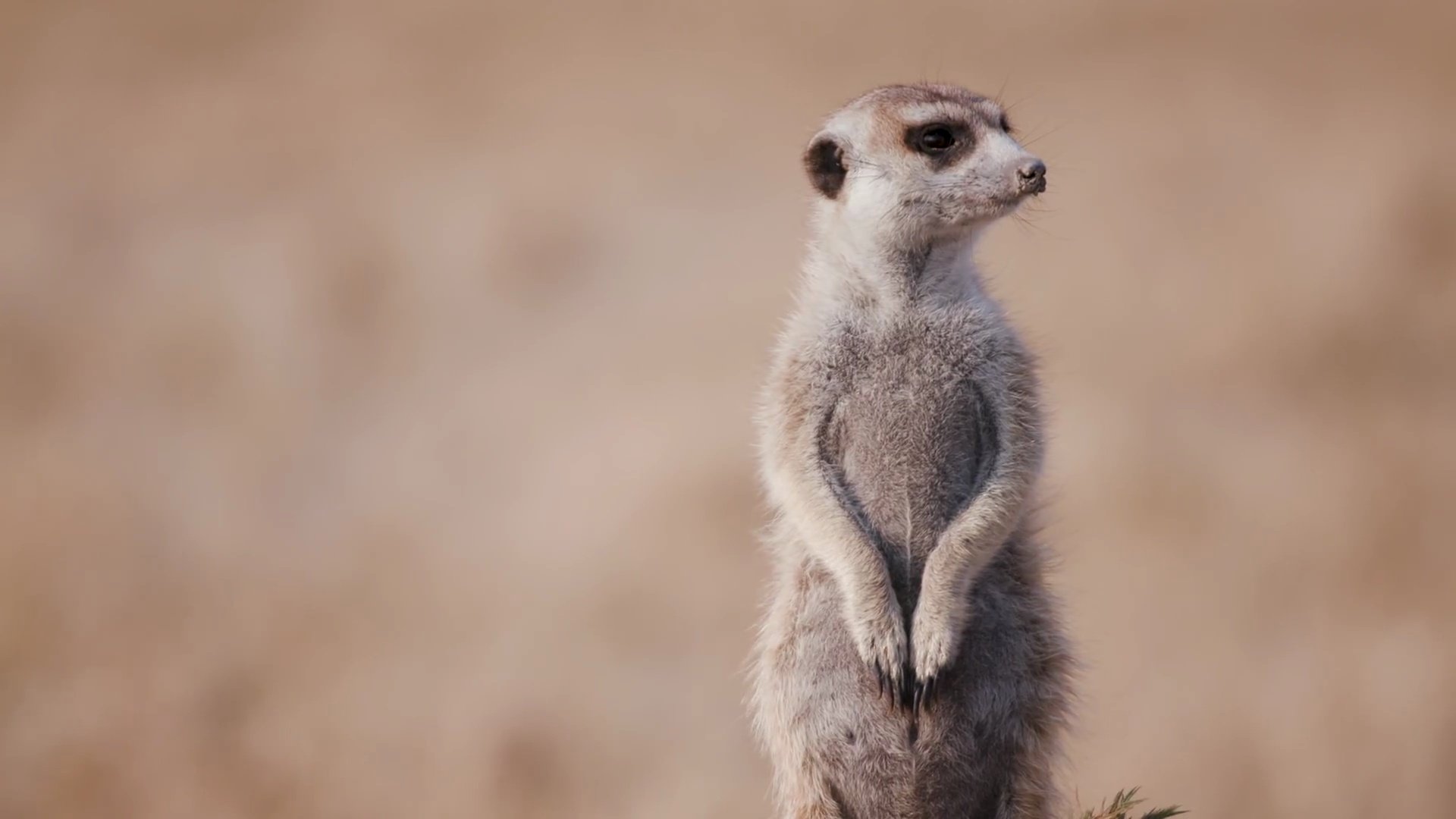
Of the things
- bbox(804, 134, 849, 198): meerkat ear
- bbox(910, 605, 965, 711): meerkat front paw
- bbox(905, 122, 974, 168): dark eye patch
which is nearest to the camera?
bbox(910, 605, 965, 711): meerkat front paw

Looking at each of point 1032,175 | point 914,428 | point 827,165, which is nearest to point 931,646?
point 914,428

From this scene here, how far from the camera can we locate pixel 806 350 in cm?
282

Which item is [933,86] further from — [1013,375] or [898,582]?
[898,582]

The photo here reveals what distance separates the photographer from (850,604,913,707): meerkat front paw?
2605 millimetres

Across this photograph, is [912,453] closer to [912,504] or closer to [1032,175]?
[912,504]

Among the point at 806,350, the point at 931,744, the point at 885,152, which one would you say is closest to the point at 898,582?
the point at 931,744

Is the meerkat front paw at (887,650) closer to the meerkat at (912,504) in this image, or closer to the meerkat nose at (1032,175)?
the meerkat at (912,504)

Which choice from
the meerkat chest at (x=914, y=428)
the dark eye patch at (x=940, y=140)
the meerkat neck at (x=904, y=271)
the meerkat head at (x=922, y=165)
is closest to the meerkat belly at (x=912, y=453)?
the meerkat chest at (x=914, y=428)

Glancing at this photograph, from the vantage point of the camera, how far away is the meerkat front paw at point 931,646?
257 centimetres

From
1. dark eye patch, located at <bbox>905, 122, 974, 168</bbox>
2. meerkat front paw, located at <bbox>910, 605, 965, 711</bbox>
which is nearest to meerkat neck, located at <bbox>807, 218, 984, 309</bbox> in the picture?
dark eye patch, located at <bbox>905, 122, 974, 168</bbox>

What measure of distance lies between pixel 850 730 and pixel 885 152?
1.13m

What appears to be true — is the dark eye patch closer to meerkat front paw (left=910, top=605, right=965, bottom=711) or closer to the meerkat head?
the meerkat head

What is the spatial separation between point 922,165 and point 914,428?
0.51 metres

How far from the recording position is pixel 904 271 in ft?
9.12
